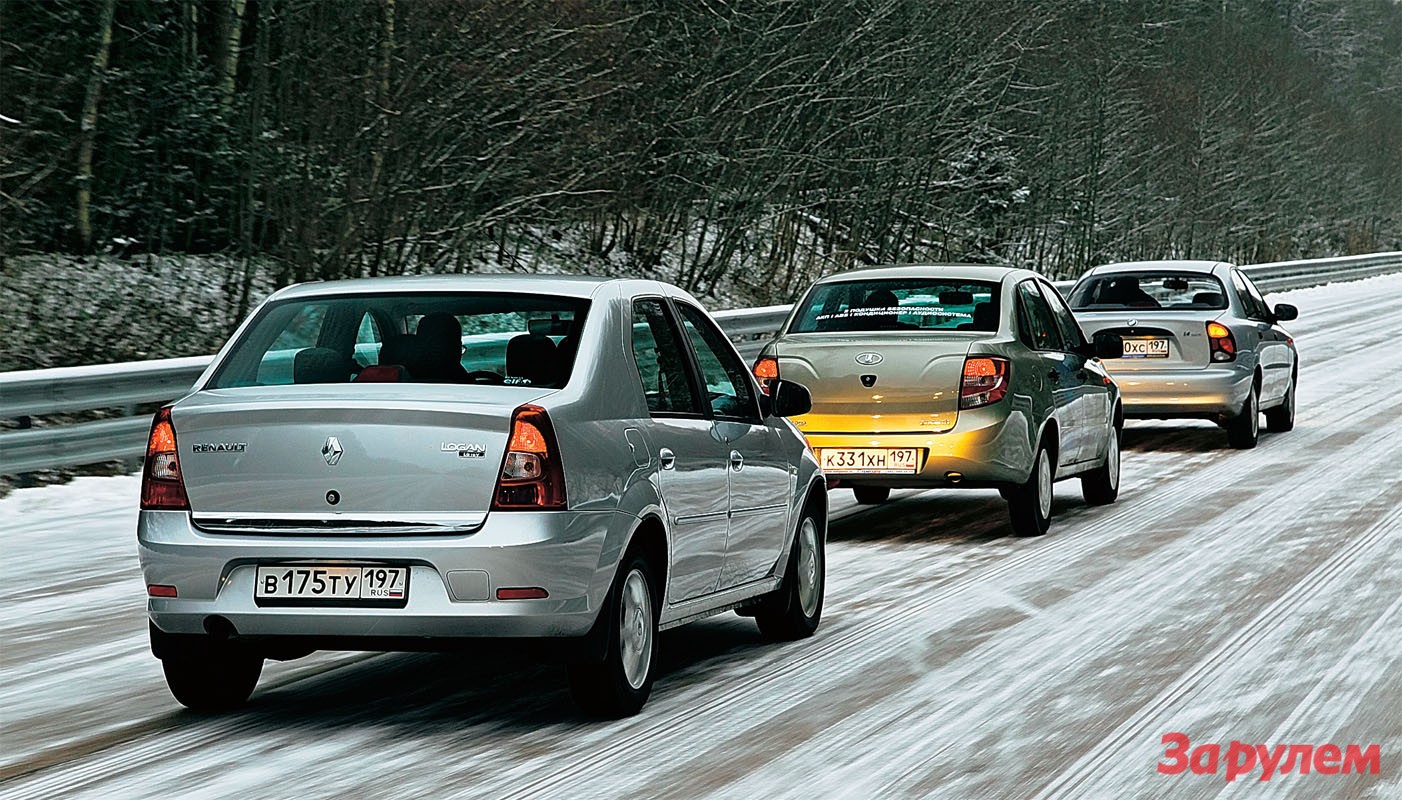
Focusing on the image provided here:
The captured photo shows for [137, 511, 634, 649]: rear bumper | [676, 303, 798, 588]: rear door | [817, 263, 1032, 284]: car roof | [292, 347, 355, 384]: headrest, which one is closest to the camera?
[137, 511, 634, 649]: rear bumper

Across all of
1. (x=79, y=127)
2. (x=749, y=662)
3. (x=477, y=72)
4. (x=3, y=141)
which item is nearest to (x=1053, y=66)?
(x=477, y=72)

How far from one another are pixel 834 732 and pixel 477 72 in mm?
20469

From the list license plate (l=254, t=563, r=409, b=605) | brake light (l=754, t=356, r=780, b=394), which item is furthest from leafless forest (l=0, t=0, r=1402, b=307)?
license plate (l=254, t=563, r=409, b=605)

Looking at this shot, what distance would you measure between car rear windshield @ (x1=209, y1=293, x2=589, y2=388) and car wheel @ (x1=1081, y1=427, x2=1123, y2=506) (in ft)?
23.6

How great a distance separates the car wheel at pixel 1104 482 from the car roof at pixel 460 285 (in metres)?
7.09

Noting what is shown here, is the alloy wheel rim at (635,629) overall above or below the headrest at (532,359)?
below

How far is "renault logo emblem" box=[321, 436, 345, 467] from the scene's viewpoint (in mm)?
6516

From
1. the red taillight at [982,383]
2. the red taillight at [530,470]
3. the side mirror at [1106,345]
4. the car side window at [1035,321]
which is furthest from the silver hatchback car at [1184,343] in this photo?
the red taillight at [530,470]

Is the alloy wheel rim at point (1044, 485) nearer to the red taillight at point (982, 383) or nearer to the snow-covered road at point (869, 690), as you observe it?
the snow-covered road at point (869, 690)

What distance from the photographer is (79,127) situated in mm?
25359

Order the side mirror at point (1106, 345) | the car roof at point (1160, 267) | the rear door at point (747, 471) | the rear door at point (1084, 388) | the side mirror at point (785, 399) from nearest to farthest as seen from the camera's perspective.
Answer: the rear door at point (747, 471) < the side mirror at point (785, 399) < the rear door at point (1084, 388) < the side mirror at point (1106, 345) < the car roof at point (1160, 267)

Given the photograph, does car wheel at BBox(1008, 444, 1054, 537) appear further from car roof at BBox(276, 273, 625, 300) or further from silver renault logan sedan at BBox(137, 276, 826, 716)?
car roof at BBox(276, 273, 625, 300)

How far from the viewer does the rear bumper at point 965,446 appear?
39.0ft

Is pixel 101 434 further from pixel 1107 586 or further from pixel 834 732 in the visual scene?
pixel 834 732
